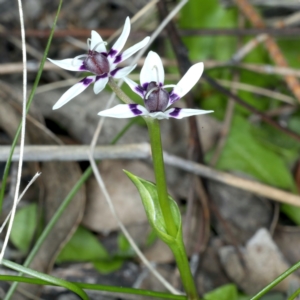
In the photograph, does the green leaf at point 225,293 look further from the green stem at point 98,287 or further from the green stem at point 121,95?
the green stem at point 121,95

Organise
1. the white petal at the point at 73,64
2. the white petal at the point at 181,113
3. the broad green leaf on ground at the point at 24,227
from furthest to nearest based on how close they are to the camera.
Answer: the broad green leaf on ground at the point at 24,227
the white petal at the point at 73,64
the white petal at the point at 181,113

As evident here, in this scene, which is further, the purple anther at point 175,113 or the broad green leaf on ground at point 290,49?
the broad green leaf on ground at point 290,49

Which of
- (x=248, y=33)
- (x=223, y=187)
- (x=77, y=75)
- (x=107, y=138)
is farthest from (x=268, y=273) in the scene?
(x=77, y=75)

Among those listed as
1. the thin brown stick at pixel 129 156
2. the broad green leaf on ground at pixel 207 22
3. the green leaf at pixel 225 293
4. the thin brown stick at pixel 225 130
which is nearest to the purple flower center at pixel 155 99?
the thin brown stick at pixel 129 156

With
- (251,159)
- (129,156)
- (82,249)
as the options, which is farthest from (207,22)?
(82,249)

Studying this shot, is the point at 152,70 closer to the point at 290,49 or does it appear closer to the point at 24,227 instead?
the point at 24,227

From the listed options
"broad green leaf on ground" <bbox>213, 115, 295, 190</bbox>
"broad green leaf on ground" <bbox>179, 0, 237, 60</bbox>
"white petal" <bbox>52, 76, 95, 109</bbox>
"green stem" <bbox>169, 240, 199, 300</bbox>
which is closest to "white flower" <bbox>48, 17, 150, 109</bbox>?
"white petal" <bbox>52, 76, 95, 109</bbox>
